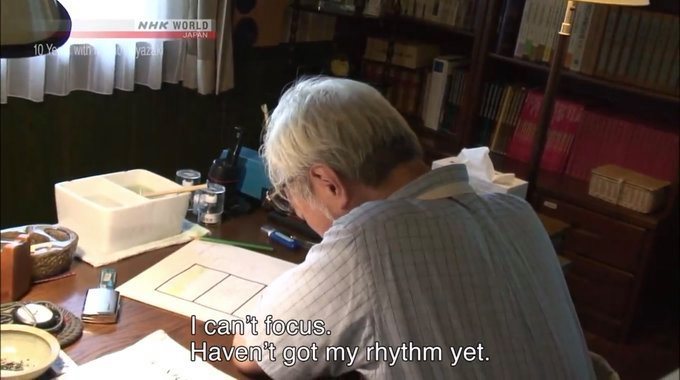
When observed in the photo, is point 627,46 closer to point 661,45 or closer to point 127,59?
point 661,45

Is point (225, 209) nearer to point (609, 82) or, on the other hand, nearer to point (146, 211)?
point (146, 211)

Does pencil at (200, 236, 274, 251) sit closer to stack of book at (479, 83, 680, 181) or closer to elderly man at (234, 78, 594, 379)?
elderly man at (234, 78, 594, 379)

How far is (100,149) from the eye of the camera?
194 cm

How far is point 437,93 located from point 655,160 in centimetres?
75

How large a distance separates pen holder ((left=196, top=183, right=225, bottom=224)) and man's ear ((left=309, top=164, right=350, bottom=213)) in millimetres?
429

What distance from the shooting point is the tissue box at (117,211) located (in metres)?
1.23

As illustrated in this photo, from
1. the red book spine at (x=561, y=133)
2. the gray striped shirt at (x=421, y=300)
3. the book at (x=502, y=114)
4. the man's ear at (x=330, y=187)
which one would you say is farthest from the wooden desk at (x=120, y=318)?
the red book spine at (x=561, y=133)

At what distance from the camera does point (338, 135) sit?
1.02m

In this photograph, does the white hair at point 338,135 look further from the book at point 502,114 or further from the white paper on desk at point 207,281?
the book at point 502,114

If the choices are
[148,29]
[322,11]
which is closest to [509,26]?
[322,11]

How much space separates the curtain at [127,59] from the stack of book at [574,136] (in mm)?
1022

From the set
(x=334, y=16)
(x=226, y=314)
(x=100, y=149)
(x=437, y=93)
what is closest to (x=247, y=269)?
(x=226, y=314)

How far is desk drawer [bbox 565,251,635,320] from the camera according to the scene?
2.45 meters

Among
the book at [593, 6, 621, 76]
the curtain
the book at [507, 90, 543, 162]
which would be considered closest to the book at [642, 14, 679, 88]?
the book at [593, 6, 621, 76]
